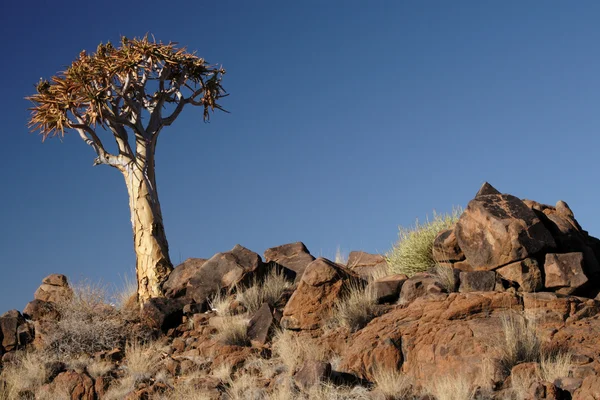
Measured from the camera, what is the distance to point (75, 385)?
35.9 feet

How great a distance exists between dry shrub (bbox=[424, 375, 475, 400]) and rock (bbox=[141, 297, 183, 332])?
20.0ft

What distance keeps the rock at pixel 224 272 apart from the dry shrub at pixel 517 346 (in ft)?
21.0

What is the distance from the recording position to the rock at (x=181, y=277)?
14.9 meters

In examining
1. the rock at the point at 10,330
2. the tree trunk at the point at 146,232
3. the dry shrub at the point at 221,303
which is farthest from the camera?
the tree trunk at the point at 146,232

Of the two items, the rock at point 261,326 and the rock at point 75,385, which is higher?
the rock at point 261,326

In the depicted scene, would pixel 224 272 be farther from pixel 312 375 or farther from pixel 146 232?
pixel 312 375

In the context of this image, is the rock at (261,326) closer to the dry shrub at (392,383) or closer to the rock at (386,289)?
the rock at (386,289)

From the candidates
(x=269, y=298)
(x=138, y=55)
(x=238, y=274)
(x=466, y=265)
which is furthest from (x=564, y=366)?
(x=138, y=55)

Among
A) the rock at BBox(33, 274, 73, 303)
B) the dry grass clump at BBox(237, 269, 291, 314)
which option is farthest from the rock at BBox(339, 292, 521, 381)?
the rock at BBox(33, 274, 73, 303)

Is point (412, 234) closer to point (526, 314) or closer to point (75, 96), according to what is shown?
point (526, 314)

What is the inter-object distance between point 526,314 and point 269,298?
5.25 metres

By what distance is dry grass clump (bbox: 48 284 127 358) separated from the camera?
1283 centimetres

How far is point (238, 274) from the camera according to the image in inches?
563

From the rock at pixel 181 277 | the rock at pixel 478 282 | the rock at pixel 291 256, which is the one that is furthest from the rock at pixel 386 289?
the rock at pixel 181 277
